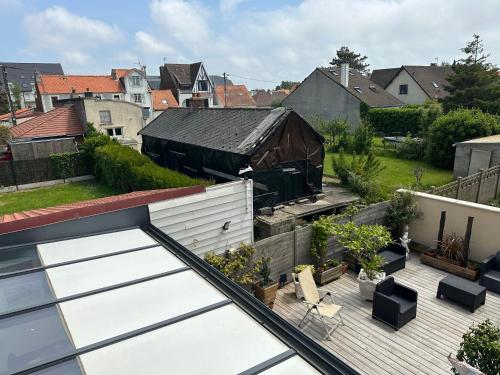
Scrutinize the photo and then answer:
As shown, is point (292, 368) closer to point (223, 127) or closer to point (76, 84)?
point (223, 127)

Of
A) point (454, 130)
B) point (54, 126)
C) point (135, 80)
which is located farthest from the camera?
point (135, 80)

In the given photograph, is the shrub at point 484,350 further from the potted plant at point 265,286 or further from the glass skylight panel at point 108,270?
the glass skylight panel at point 108,270

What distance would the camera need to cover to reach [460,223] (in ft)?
32.4

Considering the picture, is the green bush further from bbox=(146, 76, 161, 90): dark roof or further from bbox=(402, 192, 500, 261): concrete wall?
bbox=(146, 76, 161, 90): dark roof

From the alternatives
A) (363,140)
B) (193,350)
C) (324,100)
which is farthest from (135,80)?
(193,350)

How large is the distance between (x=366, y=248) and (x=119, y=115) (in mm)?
21960

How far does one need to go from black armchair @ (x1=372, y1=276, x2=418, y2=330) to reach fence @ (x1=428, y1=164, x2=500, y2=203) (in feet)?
14.9

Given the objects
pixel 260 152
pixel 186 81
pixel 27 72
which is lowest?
pixel 260 152

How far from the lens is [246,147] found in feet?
37.6

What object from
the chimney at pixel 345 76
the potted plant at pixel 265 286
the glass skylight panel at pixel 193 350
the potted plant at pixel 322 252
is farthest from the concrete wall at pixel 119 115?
the glass skylight panel at pixel 193 350

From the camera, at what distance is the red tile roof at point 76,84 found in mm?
39250

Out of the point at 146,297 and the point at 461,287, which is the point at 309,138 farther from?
the point at 146,297

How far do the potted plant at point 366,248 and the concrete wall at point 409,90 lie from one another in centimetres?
3590

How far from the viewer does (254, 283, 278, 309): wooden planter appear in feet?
25.9
